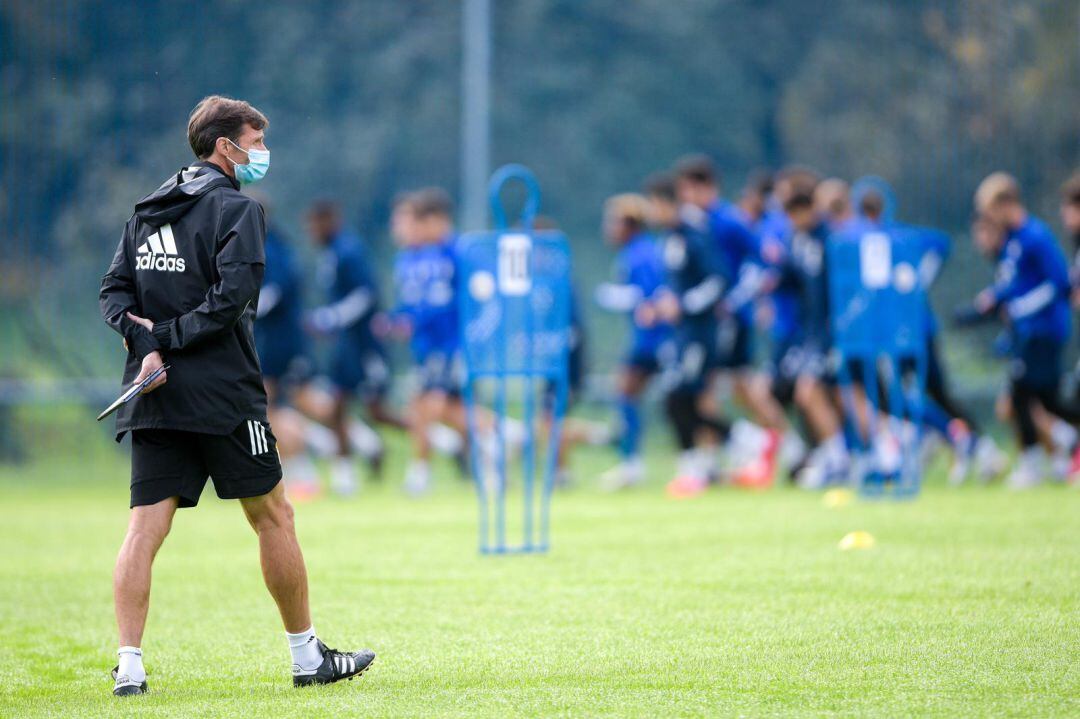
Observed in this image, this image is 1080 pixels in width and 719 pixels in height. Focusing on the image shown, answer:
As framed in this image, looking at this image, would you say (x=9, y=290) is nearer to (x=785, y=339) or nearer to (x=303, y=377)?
(x=303, y=377)

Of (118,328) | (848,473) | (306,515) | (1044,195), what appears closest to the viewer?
(118,328)

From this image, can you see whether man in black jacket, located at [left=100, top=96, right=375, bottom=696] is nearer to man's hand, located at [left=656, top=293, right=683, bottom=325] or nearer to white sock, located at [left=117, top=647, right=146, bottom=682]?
white sock, located at [left=117, top=647, right=146, bottom=682]

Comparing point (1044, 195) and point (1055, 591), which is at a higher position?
point (1044, 195)

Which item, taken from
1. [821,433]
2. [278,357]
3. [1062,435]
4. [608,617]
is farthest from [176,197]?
[1062,435]

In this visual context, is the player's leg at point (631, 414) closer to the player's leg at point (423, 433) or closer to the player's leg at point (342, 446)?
the player's leg at point (423, 433)

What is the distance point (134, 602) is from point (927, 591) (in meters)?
3.35

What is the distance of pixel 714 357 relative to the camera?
13.2 m

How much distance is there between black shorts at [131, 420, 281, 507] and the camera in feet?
16.7

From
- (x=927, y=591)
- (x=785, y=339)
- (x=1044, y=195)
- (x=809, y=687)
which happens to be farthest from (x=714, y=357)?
(x=809, y=687)

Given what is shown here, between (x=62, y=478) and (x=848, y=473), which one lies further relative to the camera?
(x=62, y=478)

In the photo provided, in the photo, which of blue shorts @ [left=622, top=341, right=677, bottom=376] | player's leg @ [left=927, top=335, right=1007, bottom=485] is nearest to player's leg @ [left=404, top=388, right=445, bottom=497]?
blue shorts @ [left=622, top=341, right=677, bottom=376]

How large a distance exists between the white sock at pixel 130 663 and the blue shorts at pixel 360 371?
375 inches

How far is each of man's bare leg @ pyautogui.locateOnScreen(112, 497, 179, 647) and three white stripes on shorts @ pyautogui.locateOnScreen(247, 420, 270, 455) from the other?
0.34 m

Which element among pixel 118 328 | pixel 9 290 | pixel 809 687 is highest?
pixel 9 290
